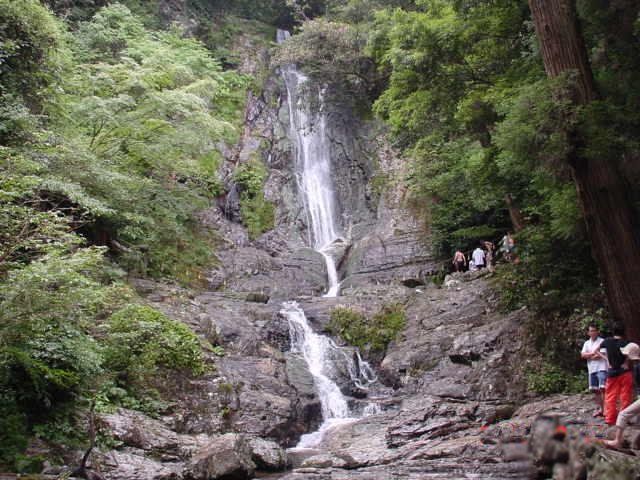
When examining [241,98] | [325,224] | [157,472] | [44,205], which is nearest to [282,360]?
[157,472]

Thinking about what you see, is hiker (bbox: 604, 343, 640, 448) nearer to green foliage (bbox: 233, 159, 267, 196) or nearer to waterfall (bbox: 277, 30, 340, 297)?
waterfall (bbox: 277, 30, 340, 297)

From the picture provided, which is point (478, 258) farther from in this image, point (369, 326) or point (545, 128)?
point (545, 128)

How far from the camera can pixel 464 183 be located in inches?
667

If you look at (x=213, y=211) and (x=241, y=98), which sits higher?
(x=241, y=98)

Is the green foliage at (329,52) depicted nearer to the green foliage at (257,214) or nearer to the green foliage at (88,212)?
the green foliage at (88,212)

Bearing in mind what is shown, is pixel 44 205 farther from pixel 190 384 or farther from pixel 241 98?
pixel 241 98

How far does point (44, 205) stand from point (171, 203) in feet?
13.9

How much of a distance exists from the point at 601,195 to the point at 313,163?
19.5m

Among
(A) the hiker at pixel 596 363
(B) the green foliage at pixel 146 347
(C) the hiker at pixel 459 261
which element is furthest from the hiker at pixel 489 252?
(B) the green foliage at pixel 146 347

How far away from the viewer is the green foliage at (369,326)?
14695 mm

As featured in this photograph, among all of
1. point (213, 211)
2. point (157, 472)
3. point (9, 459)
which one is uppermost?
point (213, 211)

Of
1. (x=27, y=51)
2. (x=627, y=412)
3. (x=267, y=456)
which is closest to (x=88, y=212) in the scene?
(x=27, y=51)

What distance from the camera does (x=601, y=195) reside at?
7285mm

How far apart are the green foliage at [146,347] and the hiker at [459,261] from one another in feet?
30.7
